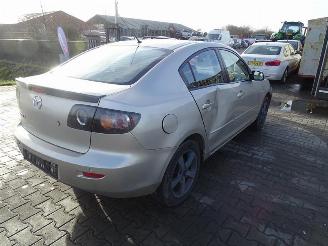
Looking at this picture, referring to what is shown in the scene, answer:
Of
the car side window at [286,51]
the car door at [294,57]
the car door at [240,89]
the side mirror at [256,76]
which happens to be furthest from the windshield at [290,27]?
the car door at [240,89]

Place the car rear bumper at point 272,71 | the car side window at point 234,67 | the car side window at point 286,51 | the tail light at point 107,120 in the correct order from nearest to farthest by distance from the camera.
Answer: the tail light at point 107,120, the car side window at point 234,67, the car rear bumper at point 272,71, the car side window at point 286,51

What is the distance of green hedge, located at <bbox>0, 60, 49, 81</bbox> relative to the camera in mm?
18627

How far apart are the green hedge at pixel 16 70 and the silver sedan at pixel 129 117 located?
16.3m

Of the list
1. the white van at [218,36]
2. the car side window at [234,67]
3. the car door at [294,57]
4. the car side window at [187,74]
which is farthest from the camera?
the white van at [218,36]

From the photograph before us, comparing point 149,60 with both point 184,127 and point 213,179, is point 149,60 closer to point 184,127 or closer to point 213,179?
point 184,127

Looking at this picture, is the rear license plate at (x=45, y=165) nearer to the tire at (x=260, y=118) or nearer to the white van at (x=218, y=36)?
the tire at (x=260, y=118)

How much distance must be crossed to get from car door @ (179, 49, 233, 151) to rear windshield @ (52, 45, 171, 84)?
34 cm

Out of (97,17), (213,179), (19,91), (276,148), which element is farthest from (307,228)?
(97,17)

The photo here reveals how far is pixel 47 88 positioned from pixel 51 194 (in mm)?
1316

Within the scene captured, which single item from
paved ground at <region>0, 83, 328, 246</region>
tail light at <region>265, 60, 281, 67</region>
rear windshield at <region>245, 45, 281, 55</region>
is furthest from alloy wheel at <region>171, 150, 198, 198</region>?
rear windshield at <region>245, 45, 281, 55</region>

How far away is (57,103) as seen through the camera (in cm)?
270

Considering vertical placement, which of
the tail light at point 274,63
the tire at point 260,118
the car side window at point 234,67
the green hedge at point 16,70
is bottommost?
the green hedge at point 16,70

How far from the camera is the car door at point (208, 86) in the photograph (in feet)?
10.8

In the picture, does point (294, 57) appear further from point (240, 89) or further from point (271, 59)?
point (240, 89)
